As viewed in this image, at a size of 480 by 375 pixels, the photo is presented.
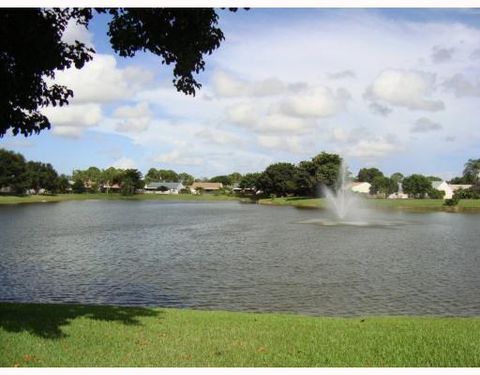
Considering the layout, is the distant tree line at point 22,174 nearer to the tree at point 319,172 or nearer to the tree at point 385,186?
the tree at point 319,172

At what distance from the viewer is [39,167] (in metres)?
181

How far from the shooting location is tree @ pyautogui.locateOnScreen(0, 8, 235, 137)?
37.6 ft

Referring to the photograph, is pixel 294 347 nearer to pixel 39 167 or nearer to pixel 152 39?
pixel 152 39

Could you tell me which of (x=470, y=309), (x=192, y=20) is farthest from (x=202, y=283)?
(x=192, y=20)

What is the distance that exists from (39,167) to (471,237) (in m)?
158

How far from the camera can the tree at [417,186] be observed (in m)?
171

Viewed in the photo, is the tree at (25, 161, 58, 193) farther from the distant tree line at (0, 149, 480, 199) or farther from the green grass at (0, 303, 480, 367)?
the green grass at (0, 303, 480, 367)

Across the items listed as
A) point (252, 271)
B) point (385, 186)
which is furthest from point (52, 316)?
point (385, 186)

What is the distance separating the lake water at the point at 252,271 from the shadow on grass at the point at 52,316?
664 centimetres

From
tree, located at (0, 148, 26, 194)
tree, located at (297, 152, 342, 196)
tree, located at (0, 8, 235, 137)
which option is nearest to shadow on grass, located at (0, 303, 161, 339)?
tree, located at (0, 8, 235, 137)

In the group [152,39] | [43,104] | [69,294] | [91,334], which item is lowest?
[69,294]

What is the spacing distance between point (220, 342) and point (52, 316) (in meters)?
5.53

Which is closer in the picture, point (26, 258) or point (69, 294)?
point (69, 294)
